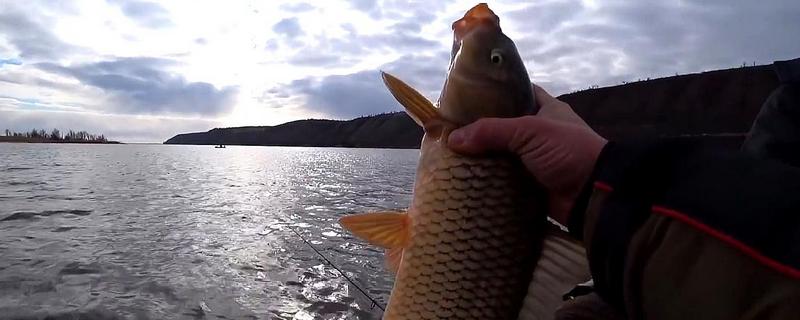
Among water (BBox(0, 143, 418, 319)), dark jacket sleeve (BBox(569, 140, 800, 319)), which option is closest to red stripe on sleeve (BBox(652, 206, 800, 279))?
dark jacket sleeve (BBox(569, 140, 800, 319))

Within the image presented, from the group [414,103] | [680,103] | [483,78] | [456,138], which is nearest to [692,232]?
[456,138]

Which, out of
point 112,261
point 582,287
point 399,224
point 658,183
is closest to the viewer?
point 658,183

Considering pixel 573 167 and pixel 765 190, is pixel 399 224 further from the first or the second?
pixel 765 190

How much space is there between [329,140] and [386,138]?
106ft

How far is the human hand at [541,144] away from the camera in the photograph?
228cm

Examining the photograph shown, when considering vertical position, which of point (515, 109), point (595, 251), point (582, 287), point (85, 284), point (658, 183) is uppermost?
point (515, 109)

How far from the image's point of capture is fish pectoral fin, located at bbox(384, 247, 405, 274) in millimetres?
2538

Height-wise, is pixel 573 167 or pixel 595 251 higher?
pixel 573 167

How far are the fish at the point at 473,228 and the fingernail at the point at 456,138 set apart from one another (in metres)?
0.04

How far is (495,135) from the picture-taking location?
2.28 m

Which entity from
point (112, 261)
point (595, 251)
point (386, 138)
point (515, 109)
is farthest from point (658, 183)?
point (386, 138)

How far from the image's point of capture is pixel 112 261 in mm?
10352

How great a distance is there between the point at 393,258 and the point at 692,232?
1.39 meters

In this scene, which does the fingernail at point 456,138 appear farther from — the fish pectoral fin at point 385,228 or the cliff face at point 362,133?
the cliff face at point 362,133
